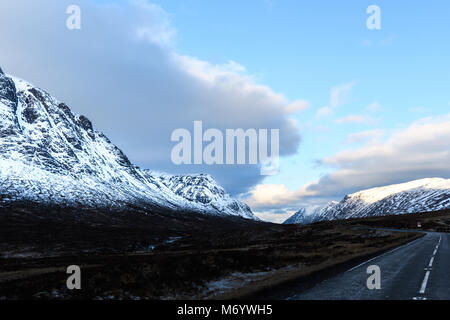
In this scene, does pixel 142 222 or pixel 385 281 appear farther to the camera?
pixel 142 222

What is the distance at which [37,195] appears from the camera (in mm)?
178500

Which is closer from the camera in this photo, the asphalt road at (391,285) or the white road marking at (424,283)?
the asphalt road at (391,285)

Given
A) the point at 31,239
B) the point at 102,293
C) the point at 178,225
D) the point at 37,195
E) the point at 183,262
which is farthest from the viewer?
the point at 178,225

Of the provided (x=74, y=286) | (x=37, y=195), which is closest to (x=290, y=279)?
(x=74, y=286)

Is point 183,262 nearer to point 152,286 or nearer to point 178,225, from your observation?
point 152,286

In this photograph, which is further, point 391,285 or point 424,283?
point 424,283

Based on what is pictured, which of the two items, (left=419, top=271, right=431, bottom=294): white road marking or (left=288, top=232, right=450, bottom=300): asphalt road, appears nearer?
(left=288, top=232, right=450, bottom=300): asphalt road

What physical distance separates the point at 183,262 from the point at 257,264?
5.72 meters

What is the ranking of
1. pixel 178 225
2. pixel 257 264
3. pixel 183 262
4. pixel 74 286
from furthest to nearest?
pixel 178 225 < pixel 257 264 < pixel 183 262 < pixel 74 286

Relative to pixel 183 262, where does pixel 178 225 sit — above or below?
below

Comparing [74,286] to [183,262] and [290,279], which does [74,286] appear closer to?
[183,262]
